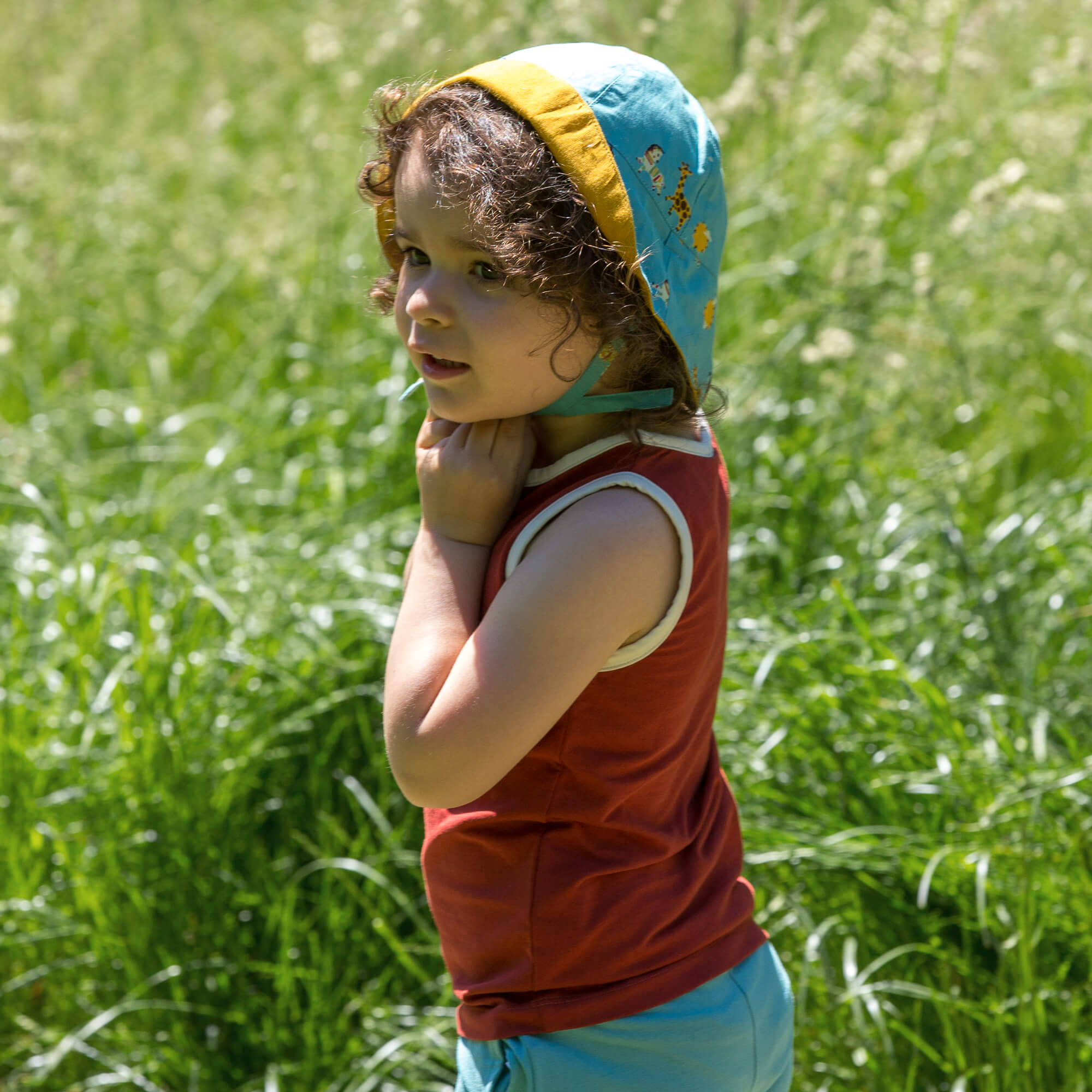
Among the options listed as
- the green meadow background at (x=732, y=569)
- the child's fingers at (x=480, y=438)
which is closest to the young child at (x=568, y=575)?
the child's fingers at (x=480, y=438)

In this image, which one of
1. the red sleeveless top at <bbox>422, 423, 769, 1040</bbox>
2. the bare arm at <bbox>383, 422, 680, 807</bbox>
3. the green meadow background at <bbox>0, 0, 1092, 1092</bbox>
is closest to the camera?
the bare arm at <bbox>383, 422, 680, 807</bbox>

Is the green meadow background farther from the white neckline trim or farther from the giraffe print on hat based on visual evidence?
the giraffe print on hat

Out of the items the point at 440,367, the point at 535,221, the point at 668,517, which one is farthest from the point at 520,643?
the point at 535,221

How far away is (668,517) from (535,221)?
0.31 m

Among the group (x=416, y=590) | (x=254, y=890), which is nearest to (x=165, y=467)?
(x=254, y=890)

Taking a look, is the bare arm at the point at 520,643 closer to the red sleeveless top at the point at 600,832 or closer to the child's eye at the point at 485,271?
the red sleeveless top at the point at 600,832

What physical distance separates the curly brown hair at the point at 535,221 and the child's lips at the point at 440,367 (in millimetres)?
94

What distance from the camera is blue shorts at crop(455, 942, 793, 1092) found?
129cm

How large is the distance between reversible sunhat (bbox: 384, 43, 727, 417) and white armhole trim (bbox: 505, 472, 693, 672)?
11cm

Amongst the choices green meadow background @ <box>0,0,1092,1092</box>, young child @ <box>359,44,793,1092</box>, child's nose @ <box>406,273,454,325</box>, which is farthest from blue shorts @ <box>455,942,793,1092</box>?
child's nose @ <box>406,273,454,325</box>

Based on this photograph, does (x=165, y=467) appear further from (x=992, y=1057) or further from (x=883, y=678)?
(x=992, y=1057)

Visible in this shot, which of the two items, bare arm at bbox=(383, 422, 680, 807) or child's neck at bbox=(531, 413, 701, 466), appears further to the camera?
child's neck at bbox=(531, 413, 701, 466)

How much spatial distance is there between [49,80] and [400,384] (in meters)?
2.88

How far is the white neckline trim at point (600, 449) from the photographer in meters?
1.29
